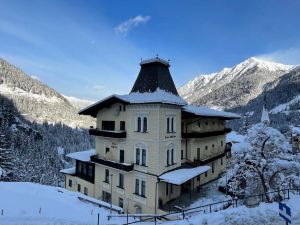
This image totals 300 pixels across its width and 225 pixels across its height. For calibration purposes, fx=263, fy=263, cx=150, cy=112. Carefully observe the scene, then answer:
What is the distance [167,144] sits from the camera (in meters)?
28.9

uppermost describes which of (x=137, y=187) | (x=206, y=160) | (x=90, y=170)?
(x=206, y=160)

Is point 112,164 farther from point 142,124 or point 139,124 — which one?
point 142,124

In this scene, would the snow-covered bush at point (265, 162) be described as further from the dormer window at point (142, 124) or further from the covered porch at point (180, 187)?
the dormer window at point (142, 124)

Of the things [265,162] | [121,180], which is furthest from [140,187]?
[265,162]

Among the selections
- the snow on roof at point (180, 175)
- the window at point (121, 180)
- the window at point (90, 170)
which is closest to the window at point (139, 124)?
the snow on roof at point (180, 175)

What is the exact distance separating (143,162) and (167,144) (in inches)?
132

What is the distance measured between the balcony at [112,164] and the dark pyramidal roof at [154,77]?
8650mm

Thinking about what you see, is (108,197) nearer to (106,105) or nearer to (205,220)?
(106,105)

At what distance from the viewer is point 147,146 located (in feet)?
93.6

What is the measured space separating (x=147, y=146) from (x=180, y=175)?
4.62 m

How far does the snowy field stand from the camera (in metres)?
16.6

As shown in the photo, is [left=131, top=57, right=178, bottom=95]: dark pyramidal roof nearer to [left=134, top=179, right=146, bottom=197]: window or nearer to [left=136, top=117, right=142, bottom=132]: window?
[left=136, top=117, right=142, bottom=132]: window

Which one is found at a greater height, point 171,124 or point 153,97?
point 153,97

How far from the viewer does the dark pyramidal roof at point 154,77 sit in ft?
98.3
